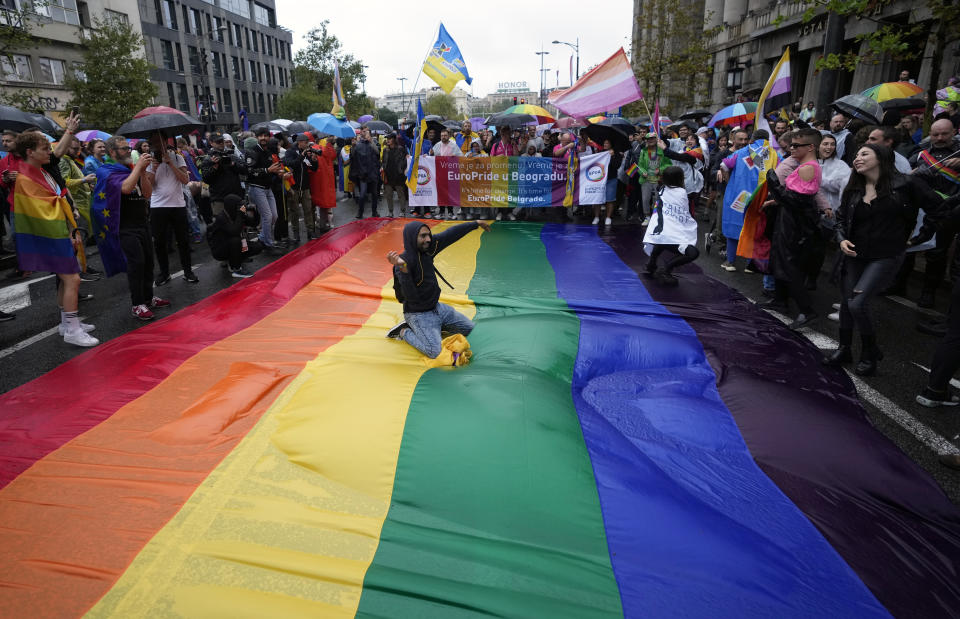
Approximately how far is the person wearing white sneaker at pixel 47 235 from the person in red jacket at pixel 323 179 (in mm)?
5539

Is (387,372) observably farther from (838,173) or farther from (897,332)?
(838,173)

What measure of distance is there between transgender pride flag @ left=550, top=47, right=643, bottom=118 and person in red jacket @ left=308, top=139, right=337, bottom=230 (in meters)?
4.80

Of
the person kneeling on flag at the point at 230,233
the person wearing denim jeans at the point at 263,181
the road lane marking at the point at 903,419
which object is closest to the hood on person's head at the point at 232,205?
the person kneeling on flag at the point at 230,233

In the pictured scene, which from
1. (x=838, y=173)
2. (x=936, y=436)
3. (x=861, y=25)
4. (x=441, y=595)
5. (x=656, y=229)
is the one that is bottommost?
(x=936, y=436)

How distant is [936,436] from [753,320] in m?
1.95

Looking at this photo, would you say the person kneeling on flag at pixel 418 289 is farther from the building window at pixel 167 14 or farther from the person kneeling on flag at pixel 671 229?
the building window at pixel 167 14

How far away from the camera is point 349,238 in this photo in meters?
8.81

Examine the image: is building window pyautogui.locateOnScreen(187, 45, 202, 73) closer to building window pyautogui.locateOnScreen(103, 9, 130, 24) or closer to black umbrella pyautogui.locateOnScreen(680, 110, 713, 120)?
building window pyautogui.locateOnScreen(103, 9, 130, 24)

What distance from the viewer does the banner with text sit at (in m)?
11.6

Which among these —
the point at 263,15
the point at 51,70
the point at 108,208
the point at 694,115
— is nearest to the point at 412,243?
the point at 108,208

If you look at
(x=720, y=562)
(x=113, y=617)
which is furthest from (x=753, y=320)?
(x=113, y=617)

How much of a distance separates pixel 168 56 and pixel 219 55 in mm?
7676

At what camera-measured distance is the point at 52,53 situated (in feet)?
109

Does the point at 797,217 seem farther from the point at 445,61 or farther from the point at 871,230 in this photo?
the point at 445,61
